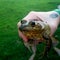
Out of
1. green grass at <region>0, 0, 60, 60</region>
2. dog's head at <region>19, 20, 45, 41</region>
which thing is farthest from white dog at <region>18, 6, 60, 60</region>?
green grass at <region>0, 0, 60, 60</region>

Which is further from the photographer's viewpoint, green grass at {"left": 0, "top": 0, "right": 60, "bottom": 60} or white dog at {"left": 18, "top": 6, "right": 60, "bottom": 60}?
green grass at {"left": 0, "top": 0, "right": 60, "bottom": 60}

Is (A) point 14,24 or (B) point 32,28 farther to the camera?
(A) point 14,24

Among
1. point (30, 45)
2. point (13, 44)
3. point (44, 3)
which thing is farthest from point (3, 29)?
point (44, 3)

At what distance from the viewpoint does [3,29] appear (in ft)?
10.7

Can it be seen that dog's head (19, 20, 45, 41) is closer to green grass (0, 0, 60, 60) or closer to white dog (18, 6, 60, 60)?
white dog (18, 6, 60, 60)

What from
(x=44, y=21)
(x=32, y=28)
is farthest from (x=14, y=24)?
(x=32, y=28)

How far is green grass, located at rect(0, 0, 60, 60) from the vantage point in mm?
2406

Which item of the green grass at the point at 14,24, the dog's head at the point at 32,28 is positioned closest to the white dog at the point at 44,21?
the dog's head at the point at 32,28

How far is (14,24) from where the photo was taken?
3.47m

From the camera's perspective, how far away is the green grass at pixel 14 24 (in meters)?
2.41

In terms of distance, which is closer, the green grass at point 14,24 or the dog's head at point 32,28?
the dog's head at point 32,28

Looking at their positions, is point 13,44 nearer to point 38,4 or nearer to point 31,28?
point 31,28

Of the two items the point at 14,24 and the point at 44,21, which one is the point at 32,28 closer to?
the point at 44,21

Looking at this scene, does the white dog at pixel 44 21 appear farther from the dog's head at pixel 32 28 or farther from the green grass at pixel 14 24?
the green grass at pixel 14 24
